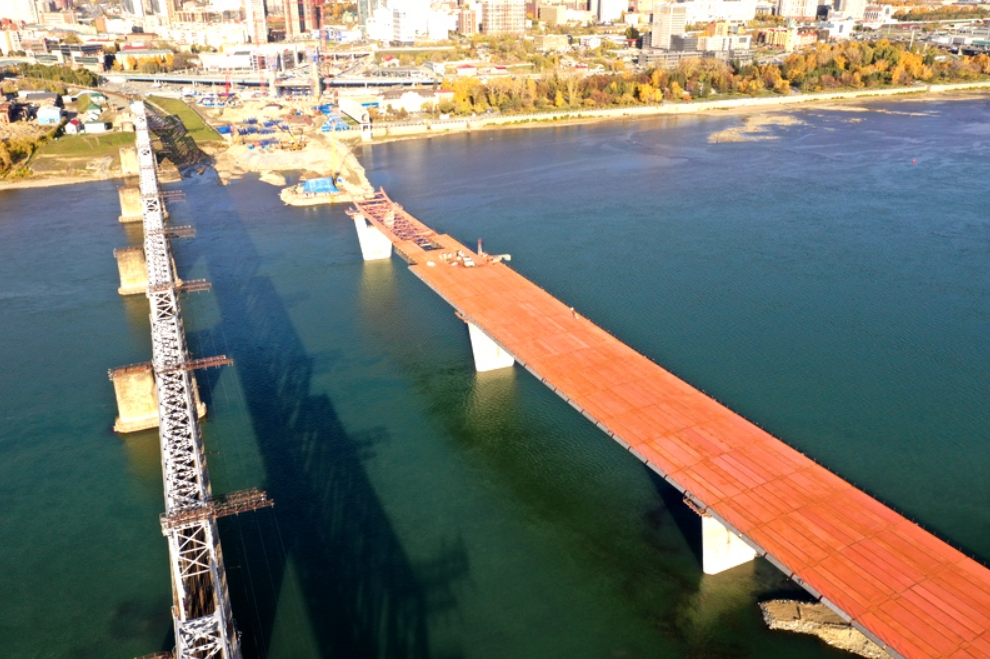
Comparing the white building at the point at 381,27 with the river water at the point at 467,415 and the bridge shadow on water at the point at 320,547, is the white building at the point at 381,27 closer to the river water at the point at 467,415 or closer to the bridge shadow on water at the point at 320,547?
the river water at the point at 467,415

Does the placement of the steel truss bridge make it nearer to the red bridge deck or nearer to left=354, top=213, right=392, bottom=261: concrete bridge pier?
the red bridge deck

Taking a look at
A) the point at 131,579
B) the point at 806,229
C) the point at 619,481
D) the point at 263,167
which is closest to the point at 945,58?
the point at 806,229

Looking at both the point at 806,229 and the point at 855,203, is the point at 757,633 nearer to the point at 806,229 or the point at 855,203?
the point at 806,229

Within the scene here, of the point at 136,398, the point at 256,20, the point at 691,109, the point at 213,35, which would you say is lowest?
the point at 136,398

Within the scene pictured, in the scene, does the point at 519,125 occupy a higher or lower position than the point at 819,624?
higher

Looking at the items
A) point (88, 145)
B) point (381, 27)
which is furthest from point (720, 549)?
point (381, 27)

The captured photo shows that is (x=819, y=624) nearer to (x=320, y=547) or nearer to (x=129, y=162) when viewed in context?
(x=320, y=547)

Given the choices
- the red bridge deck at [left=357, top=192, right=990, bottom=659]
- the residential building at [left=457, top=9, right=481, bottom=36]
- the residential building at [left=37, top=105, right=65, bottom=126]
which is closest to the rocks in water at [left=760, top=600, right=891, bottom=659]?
the red bridge deck at [left=357, top=192, right=990, bottom=659]
